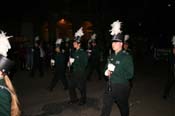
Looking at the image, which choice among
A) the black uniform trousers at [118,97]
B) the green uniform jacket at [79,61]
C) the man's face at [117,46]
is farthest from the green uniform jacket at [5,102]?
the green uniform jacket at [79,61]

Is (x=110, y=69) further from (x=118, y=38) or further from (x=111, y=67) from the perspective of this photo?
(x=118, y=38)

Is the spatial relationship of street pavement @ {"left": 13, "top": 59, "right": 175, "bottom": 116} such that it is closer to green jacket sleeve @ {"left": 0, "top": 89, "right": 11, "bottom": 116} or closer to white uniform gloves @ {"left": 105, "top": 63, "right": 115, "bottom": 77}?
white uniform gloves @ {"left": 105, "top": 63, "right": 115, "bottom": 77}

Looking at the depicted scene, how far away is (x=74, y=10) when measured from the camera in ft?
147

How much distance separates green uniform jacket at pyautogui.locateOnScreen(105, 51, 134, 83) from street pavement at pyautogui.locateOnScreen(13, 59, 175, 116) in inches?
107

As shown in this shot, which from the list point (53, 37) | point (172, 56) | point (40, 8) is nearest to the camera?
point (172, 56)

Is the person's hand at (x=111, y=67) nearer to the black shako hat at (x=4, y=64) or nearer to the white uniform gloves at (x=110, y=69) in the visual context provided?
the white uniform gloves at (x=110, y=69)

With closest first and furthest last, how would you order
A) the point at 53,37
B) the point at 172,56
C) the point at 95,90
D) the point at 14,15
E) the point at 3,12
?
the point at 172,56, the point at 95,90, the point at 3,12, the point at 14,15, the point at 53,37

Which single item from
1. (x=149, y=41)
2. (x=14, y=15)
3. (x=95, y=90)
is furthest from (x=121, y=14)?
(x=95, y=90)

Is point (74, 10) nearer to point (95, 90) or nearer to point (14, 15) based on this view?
point (14, 15)

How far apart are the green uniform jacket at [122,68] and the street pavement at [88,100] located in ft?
8.95

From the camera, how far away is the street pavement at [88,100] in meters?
11.2

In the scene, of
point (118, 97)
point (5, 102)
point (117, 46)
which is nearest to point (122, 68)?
point (117, 46)

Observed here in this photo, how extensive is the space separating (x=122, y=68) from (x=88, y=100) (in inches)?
193

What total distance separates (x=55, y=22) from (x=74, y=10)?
3.67 m
